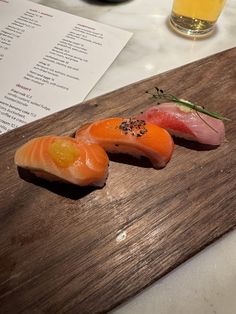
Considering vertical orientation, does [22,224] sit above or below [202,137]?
below

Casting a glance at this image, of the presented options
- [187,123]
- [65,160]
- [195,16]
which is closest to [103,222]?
[65,160]

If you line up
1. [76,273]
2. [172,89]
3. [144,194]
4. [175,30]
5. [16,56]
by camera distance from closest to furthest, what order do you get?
1. [76,273]
2. [144,194]
3. [172,89]
4. [16,56]
5. [175,30]

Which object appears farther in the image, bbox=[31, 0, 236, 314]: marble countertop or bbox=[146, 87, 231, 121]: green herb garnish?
bbox=[146, 87, 231, 121]: green herb garnish

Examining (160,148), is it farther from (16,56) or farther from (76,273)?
(16,56)

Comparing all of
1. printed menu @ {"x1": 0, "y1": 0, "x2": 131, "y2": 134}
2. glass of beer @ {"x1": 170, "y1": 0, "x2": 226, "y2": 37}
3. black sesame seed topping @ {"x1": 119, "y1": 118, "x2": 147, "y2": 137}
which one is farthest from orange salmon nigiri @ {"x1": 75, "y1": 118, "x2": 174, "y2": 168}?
glass of beer @ {"x1": 170, "y1": 0, "x2": 226, "y2": 37}

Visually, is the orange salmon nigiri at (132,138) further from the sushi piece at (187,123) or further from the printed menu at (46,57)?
the printed menu at (46,57)

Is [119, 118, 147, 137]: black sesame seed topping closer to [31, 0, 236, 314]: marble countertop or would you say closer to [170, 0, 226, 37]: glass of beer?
[31, 0, 236, 314]: marble countertop

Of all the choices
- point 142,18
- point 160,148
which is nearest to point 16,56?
point 142,18
